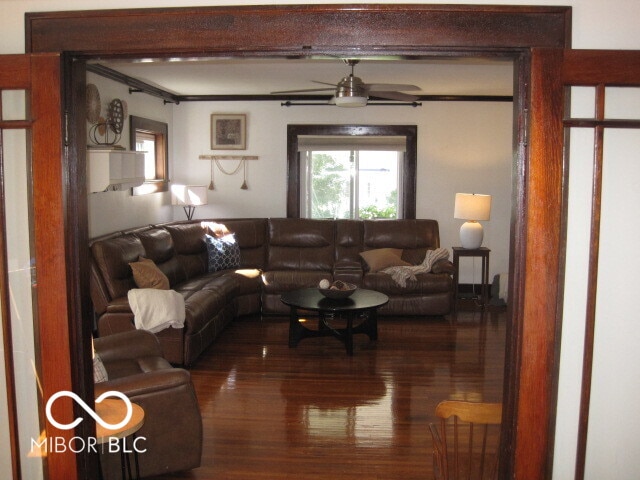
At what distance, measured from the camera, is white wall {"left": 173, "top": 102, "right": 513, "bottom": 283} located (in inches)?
299

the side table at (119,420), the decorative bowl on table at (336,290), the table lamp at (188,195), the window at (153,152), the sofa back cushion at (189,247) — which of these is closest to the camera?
the side table at (119,420)

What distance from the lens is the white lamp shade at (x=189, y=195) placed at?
284 inches

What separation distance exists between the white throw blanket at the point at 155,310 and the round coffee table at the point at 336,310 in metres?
1.04

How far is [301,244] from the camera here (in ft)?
23.8

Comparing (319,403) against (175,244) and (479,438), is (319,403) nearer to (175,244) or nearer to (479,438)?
(479,438)

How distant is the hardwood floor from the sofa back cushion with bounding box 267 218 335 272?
768mm

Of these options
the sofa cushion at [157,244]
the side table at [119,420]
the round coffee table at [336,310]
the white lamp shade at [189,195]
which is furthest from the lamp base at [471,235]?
the side table at [119,420]

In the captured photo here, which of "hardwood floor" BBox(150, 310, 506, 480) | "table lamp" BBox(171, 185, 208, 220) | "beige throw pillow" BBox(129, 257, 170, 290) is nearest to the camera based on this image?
"hardwood floor" BBox(150, 310, 506, 480)

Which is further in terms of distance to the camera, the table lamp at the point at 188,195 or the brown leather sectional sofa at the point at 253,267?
the table lamp at the point at 188,195

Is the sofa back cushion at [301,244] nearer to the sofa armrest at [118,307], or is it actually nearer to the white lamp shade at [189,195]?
the white lamp shade at [189,195]

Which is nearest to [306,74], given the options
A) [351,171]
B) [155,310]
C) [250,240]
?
[351,171]

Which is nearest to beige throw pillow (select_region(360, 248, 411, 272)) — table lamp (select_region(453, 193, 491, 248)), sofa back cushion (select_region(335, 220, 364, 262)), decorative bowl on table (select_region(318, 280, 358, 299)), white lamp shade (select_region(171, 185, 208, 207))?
sofa back cushion (select_region(335, 220, 364, 262))

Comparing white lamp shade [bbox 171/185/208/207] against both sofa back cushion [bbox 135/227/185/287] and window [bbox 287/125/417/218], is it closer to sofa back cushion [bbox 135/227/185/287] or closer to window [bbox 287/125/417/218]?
sofa back cushion [bbox 135/227/185/287]

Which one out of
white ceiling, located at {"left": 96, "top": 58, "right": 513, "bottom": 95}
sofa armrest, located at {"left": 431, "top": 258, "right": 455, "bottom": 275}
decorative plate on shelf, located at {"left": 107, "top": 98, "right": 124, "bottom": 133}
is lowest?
sofa armrest, located at {"left": 431, "top": 258, "right": 455, "bottom": 275}
